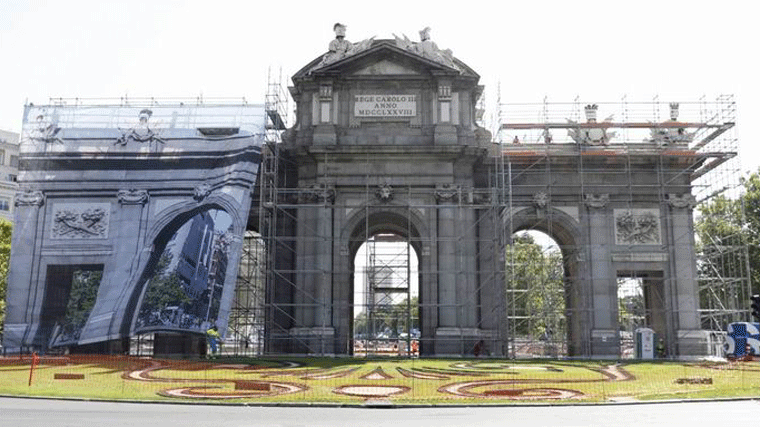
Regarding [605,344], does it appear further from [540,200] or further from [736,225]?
[736,225]

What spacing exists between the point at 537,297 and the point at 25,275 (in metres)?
43.9

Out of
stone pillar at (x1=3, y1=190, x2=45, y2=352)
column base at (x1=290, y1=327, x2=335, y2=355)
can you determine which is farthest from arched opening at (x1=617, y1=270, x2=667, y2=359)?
stone pillar at (x1=3, y1=190, x2=45, y2=352)

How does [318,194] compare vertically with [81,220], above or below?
above

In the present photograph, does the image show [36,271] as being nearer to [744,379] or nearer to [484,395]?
[484,395]

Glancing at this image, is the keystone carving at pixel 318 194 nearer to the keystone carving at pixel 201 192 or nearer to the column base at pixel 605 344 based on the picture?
the keystone carving at pixel 201 192

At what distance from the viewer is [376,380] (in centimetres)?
2852

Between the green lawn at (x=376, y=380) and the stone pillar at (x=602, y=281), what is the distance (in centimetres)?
587

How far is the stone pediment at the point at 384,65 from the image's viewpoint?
44.6 m

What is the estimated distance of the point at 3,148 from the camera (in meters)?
88.9

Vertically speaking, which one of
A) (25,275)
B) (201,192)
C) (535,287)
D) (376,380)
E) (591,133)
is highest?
(591,133)

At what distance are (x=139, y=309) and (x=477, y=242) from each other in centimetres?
1936

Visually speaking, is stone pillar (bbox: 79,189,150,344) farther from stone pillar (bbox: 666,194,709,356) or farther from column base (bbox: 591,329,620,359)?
stone pillar (bbox: 666,194,709,356)

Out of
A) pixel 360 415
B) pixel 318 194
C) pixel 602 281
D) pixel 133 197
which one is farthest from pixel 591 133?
pixel 360 415

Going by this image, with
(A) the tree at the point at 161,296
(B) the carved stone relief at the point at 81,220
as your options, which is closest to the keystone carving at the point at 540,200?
(A) the tree at the point at 161,296
